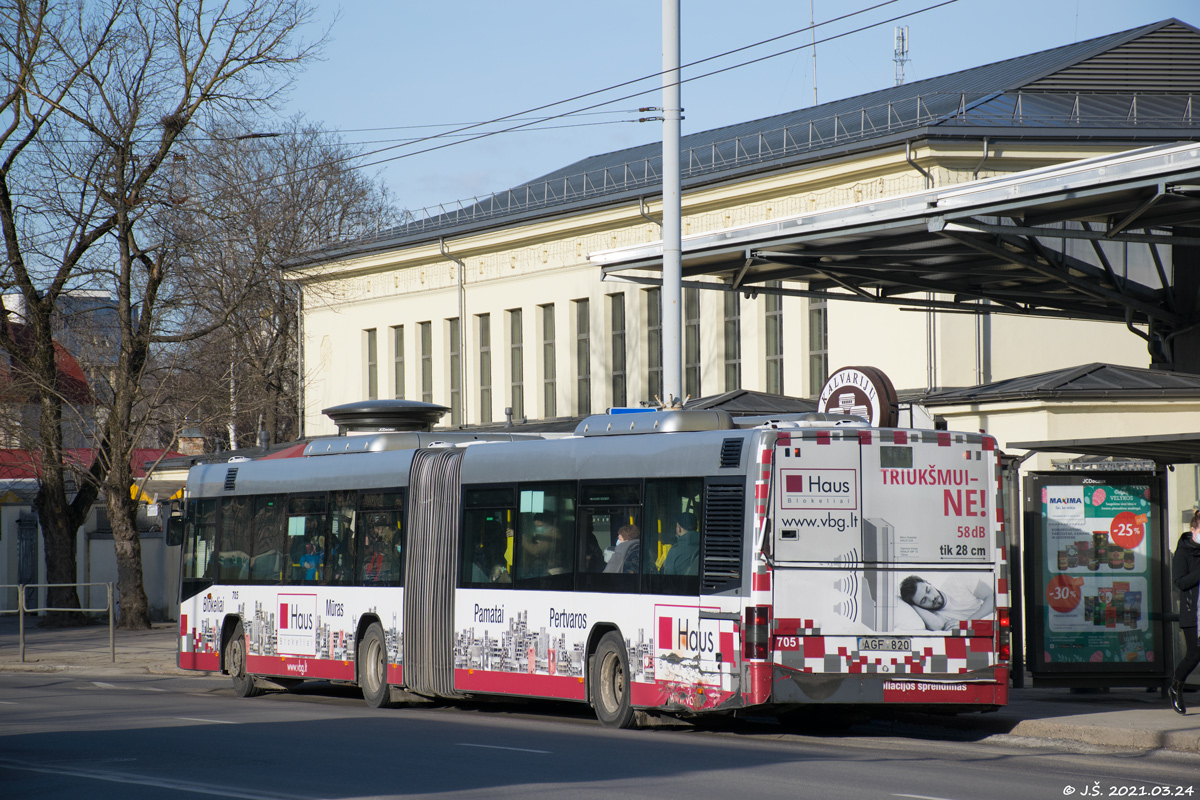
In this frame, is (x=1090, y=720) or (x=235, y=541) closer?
(x=1090, y=720)

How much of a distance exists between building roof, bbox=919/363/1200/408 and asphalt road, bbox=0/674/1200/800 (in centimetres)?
1066

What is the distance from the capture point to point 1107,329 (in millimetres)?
31359

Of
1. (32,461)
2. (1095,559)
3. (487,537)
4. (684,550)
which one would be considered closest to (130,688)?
(487,537)

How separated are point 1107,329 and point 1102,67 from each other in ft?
24.8

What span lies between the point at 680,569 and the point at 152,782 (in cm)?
517

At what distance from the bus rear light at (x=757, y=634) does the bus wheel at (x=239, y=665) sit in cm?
981

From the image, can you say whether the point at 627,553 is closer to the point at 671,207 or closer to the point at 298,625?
the point at 298,625

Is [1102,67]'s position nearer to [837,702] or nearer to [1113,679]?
[1113,679]

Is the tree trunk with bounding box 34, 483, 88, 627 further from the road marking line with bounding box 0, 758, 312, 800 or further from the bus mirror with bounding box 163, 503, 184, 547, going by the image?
the road marking line with bounding box 0, 758, 312, 800

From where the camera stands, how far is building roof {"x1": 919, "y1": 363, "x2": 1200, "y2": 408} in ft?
79.6

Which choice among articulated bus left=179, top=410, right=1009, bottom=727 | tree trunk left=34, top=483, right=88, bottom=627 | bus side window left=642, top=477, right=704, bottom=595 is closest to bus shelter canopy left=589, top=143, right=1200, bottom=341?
articulated bus left=179, top=410, right=1009, bottom=727

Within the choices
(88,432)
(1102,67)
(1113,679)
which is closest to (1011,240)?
(1113,679)

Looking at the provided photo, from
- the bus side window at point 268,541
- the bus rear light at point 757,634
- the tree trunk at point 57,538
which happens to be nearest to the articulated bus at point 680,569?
the bus rear light at point 757,634

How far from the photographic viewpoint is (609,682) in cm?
1537
